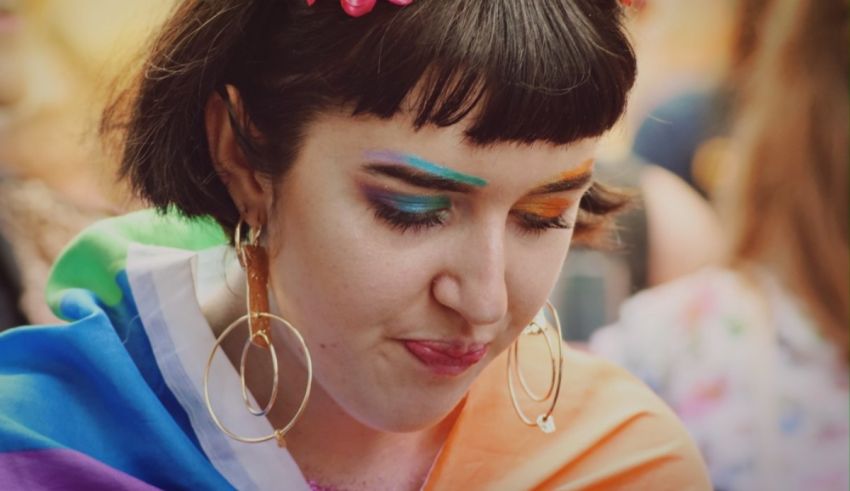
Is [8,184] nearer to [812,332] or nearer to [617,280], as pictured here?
[617,280]

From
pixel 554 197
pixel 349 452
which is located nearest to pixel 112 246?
pixel 349 452

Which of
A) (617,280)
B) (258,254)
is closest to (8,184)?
(617,280)

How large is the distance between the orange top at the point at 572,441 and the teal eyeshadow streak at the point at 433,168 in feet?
1.51

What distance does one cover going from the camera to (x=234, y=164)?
155cm

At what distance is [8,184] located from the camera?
3.13 m

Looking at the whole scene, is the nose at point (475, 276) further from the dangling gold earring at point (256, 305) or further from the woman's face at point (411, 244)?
the dangling gold earring at point (256, 305)

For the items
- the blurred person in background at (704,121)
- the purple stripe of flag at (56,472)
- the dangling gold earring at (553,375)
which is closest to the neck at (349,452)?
the dangling gold earring at (553,375)

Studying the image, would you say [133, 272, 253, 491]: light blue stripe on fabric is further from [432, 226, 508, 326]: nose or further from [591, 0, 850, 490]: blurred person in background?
[591, 0, 850, 490]: blurred person in background

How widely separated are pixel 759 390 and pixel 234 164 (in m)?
1.42

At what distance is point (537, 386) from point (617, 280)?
1361 mm

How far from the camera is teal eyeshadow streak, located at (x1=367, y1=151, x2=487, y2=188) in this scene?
138cm

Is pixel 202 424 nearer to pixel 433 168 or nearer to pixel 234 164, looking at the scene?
pixel 234 164

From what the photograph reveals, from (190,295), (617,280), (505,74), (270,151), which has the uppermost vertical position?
(505,74)

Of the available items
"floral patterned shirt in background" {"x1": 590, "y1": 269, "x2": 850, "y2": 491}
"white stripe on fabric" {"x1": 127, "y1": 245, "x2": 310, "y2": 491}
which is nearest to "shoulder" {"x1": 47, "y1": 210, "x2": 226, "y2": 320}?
"white stripe on fabric" {"x1": 127, "y1": 245, "x2": 310, "y2": 491}
